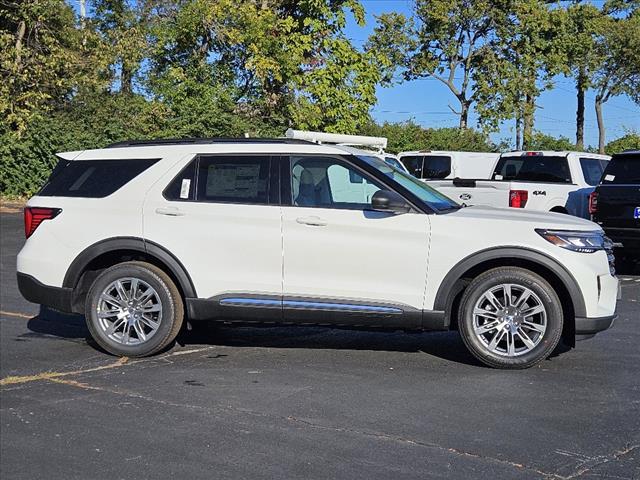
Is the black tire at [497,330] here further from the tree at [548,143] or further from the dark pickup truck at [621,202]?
the tree at [548,143]

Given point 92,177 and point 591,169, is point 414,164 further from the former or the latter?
point 92,177

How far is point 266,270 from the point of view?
261 inches

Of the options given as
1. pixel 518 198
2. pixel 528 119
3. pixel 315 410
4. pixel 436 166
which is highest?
pixel 528 119

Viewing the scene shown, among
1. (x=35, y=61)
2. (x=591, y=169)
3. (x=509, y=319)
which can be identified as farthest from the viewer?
(x=35, y=61)

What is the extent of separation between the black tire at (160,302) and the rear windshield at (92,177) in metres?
0.72

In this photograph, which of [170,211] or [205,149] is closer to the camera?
[170,211]

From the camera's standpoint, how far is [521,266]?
650 centimetres

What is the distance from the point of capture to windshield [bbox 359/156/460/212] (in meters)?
6.75

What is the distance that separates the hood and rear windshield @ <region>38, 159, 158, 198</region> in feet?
9.16

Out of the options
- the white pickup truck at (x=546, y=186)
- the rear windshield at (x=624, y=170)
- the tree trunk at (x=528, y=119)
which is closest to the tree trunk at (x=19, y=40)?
the white pickup truck at (x=546, y=186)

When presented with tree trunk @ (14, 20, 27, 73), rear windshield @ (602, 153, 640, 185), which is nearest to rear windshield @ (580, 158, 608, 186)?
rear windshield @ (602, 153, 640, 185)

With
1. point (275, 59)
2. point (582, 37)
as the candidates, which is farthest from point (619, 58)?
point (275, 59)

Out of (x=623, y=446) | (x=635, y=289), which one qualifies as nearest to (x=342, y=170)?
(x=623, y=446)

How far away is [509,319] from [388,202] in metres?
1.32
